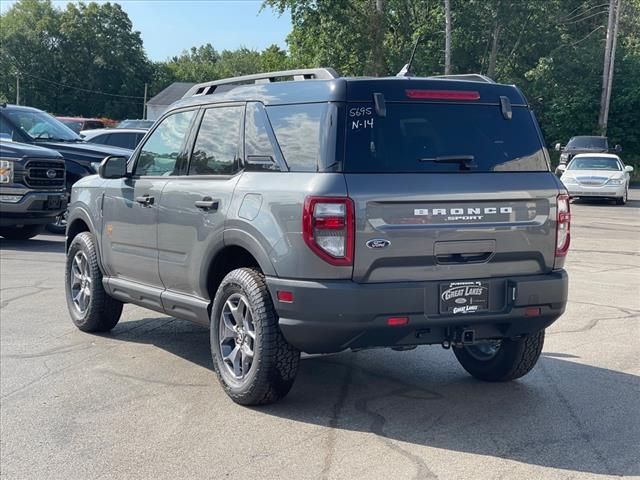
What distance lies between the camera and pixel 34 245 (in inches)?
560

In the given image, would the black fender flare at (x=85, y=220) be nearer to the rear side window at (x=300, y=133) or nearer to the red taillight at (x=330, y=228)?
the rear side window at (x=300, y=133)

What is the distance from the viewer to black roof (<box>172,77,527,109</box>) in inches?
207

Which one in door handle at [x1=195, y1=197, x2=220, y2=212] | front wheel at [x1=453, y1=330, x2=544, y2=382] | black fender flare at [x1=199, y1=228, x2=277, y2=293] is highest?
door handle at [x1=195, y1=197, x2=220, y2=212]

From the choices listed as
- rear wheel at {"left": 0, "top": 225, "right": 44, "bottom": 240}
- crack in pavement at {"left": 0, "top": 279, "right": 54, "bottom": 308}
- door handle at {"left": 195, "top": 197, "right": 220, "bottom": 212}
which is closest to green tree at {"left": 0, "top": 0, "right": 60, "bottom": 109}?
rear wheel at {"left": 0, "top": 225, "right": 44, "bottom": 240}

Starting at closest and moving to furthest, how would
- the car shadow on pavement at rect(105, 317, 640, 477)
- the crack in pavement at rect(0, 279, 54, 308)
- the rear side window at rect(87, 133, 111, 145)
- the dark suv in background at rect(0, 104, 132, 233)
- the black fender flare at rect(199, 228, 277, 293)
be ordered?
the car shadow on pavement at rect(105, 317, 640, 477), the black fender flare at rect(199, 228, 277, 293), the crack in pavement at rect(0, 279, 54, 308), the dark suv in background at rect(0, 104, 132, 233), the rear side window at rect(87, 133, 111, 145)

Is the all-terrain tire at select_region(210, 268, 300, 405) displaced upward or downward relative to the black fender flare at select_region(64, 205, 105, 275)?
downward

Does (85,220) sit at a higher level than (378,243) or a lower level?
lower

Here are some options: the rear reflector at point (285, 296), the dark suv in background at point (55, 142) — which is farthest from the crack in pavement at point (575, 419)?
the dark suv in background at point (55, 142)

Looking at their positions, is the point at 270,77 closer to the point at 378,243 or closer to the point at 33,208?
the point at 378,243

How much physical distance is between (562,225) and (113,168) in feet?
11.6

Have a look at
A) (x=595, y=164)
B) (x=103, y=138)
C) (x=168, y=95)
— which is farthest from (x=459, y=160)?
(x=168, y=95)

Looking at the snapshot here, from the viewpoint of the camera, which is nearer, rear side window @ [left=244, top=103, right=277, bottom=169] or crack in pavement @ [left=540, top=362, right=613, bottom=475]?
crack in pavement @ [left=540, top=362, right=613, bottom=475]

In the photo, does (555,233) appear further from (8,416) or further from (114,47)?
(114,47)

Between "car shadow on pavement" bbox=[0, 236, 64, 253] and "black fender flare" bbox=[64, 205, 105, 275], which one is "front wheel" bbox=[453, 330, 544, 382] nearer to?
"black fender flare" bbox=[64, 205, 105, 275]
